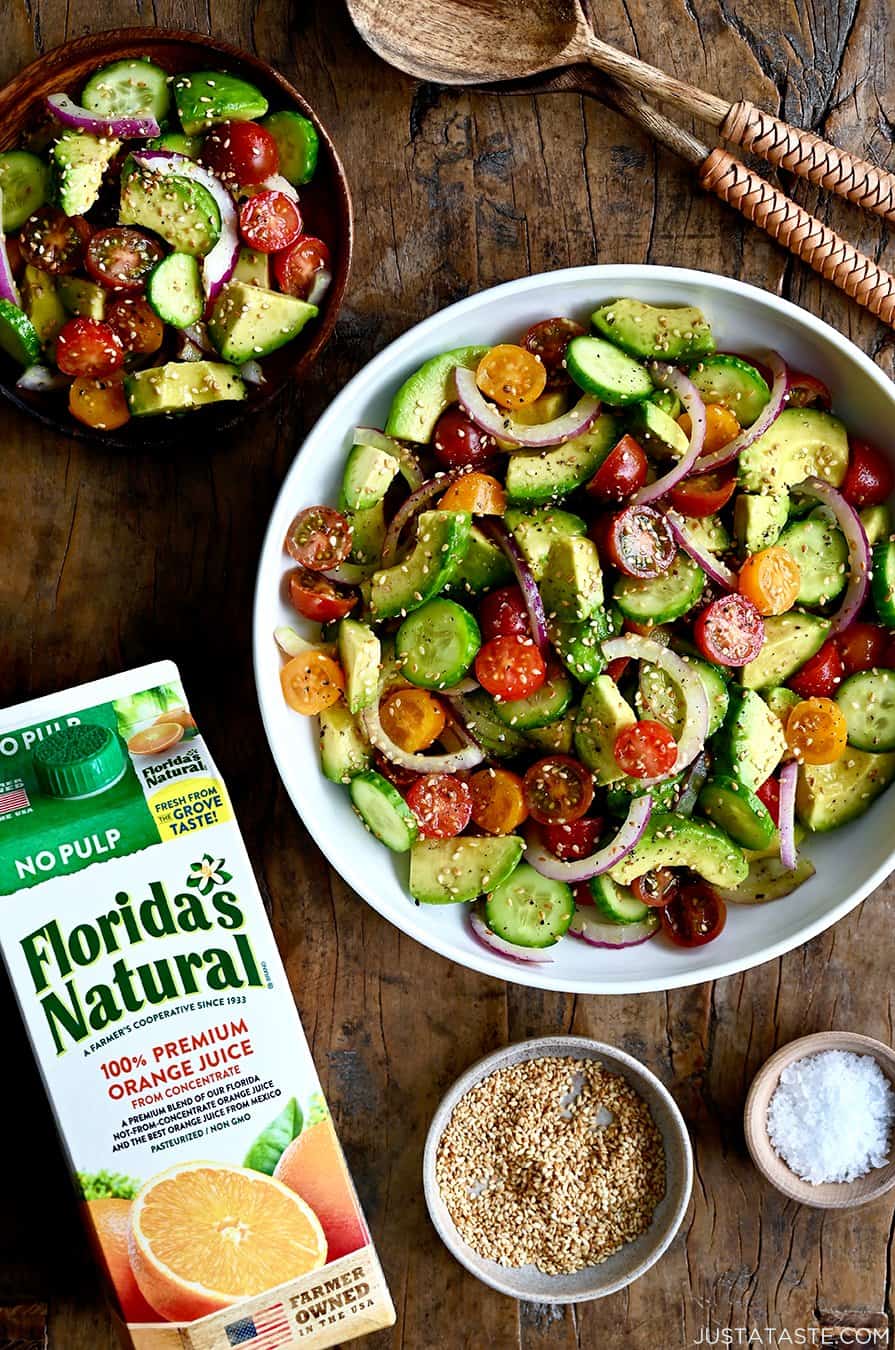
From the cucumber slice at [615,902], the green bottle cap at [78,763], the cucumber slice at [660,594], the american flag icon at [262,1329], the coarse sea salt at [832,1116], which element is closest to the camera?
the green bottle cap at [78,763]

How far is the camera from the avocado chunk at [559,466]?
2258 millimetres

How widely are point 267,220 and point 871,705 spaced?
1.57 m

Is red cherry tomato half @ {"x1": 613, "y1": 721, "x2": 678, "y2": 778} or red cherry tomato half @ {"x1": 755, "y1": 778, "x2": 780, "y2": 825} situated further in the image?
red cherry tomato half @ {"x1": 755, "y1": 778, "x2": 780, "y2": 825}

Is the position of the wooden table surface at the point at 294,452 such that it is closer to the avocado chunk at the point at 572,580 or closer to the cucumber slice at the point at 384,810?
the cucumber slice at the point at 384,810

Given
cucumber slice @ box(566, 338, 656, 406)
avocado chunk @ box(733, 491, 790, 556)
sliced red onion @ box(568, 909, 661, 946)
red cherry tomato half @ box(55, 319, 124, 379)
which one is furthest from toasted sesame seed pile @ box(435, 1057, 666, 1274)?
red cherry tomato half @ box(55, 319, 124, 379)

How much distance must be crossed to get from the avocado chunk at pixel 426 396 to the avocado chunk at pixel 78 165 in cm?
71

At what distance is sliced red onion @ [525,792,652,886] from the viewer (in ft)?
7.55

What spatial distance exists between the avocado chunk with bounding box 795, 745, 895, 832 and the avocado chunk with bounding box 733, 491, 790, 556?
488mm

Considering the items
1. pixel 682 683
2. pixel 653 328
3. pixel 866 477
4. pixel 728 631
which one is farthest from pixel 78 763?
pixel 866 477

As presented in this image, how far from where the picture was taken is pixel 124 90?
88.3 inches

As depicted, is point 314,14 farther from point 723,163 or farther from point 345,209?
point 723,163

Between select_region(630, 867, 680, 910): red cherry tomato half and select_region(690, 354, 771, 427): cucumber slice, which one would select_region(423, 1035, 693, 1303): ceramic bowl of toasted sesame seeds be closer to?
select_region(630, 867, 680, 910): red cherry tomato half

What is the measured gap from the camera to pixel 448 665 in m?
2.23

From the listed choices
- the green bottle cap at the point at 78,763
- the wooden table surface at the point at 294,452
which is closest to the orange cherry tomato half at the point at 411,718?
the wooden table surface at the point at 294,452
